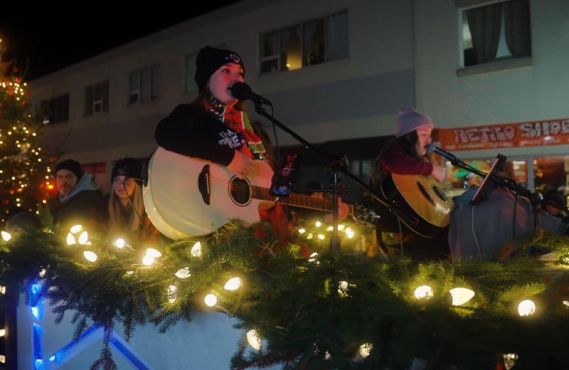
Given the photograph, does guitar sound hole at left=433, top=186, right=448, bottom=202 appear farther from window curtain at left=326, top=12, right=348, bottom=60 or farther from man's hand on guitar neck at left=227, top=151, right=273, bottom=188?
window curtain at left=326, top=12, right=348, bottom=60

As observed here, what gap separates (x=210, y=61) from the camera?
2.95 meters

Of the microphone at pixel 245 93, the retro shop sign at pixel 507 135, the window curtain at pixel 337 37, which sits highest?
the window curtain at pixel 337 37

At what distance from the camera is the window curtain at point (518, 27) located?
9078 millimetres

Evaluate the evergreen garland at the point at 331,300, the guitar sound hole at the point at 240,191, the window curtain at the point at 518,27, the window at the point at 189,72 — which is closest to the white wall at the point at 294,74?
the window at the point at 189,72

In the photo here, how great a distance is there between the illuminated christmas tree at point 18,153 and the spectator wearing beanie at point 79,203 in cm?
285

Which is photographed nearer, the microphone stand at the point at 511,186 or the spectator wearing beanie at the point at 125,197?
the microphone stand at the point at 511,186

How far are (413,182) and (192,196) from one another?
152 cm

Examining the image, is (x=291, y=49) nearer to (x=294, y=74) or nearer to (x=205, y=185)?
(x=294, y=74)

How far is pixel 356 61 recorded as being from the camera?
10.9 meters

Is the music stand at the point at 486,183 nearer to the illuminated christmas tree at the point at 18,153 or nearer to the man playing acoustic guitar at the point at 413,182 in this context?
the man playing acoustic guitar at the point at 413,182

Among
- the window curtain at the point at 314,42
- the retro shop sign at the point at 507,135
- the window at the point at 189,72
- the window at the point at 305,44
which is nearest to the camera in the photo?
the retro shop sign at the point at 507,135

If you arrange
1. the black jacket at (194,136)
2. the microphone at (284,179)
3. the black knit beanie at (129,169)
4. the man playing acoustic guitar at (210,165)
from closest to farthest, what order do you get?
the microphone at (284,179) < the man playing acoustic guitar at (210,165) < the black jacket at (194,136) < the black knit beanie at (129,169)

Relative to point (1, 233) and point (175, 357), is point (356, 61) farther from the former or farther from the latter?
point (175, 357)

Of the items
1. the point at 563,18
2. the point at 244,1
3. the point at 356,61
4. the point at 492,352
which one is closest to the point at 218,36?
the point at 244,1
